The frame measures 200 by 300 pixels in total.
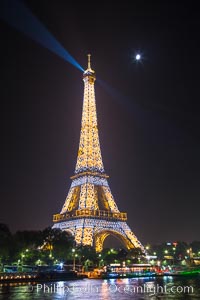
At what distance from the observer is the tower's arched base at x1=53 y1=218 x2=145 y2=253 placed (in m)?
76.1

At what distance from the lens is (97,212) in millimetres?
80062

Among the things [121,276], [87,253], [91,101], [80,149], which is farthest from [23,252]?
[91,101]

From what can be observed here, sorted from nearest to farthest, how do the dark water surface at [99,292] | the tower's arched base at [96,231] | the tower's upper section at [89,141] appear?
the dark water surface at [99,292] < the tower's arched base at [96,231] < the tower's upper section at [89,141]

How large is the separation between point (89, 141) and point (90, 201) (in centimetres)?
A: 1468

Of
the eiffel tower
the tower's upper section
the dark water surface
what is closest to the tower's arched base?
the eiffel tower

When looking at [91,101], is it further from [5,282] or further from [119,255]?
[5,282]

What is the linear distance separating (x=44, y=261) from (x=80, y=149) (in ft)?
91.2

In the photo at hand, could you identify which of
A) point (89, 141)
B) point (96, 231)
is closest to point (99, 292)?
point (96, 231)

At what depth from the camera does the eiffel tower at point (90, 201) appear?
7794 centimetres

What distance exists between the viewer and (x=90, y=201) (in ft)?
265

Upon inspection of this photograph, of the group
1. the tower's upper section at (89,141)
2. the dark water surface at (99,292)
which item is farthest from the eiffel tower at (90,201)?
the dark water surface at (99,292)

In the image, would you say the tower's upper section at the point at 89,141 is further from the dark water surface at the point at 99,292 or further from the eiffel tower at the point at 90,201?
the dark water surface at the point at 99,292

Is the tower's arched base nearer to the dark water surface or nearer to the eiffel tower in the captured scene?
the eiffel tower

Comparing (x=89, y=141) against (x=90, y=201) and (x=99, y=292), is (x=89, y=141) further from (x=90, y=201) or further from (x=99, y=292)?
(x=99, y=292)
